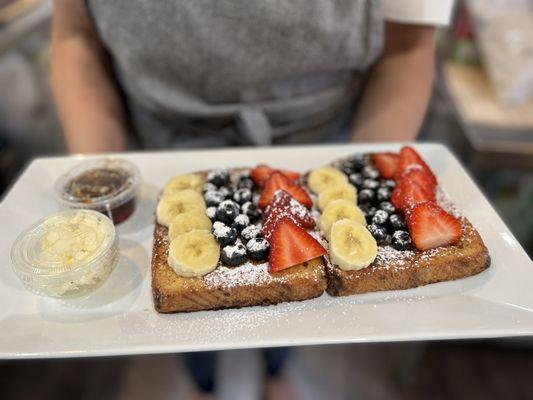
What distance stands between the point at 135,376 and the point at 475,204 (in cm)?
136

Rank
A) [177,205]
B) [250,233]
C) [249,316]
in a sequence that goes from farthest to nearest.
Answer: [177,205]
[250,233]
[249,316]

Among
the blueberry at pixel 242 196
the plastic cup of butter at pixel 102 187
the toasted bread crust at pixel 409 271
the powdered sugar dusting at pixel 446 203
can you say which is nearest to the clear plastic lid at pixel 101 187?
the plastic cup of butter at pixel 102 187

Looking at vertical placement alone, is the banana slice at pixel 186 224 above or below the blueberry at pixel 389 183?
below

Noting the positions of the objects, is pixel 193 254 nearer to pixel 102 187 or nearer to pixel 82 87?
pixel 102 187

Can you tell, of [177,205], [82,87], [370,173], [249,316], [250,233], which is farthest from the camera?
[82,87]

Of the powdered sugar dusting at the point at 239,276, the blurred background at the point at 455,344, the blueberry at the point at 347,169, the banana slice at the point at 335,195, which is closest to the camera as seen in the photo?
the powdered sugar dusting at the point at 239,276

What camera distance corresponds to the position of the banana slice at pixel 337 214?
1.22 m

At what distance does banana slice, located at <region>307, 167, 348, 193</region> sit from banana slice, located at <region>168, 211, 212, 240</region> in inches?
13.8

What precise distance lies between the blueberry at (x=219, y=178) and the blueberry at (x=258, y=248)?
0.28 metres

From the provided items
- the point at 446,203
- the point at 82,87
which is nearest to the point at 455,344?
the point at 446,203

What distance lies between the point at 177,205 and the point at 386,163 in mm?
658

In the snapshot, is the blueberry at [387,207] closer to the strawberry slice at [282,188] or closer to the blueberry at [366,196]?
the blueberry at [366,196]

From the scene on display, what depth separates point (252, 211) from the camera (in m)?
1.25

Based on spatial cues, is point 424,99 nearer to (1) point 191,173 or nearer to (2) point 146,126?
(1) point 191,173
